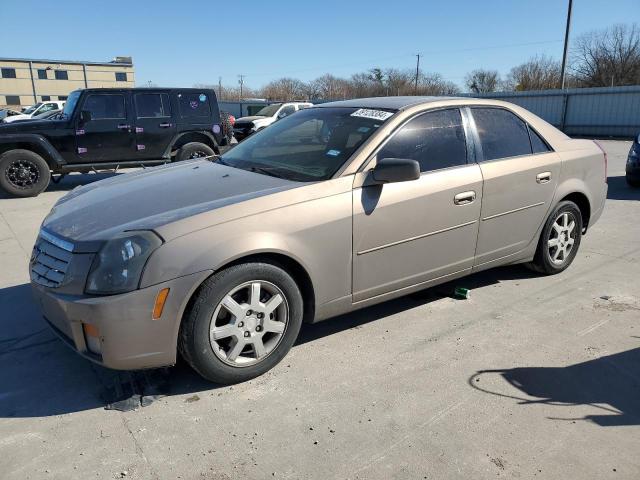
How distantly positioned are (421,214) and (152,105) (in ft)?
27.0

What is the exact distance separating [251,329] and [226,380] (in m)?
0.33

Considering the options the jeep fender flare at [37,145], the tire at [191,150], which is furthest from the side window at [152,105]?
the jeep fender flare at [37,145]

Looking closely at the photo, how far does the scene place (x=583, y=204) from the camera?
493 centimetres

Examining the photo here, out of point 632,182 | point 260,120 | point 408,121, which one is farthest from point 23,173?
point 260,120

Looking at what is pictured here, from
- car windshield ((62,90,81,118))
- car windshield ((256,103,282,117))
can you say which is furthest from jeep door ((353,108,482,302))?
car windshield ((256,103,282,117))

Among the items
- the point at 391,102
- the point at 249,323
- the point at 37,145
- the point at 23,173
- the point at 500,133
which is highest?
the point at 391,102

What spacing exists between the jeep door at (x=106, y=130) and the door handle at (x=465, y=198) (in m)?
8.05

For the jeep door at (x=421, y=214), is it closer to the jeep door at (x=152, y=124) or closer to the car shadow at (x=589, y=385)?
the car shadow at (x=589, y=385)

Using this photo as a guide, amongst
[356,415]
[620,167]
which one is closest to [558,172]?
[356,415]

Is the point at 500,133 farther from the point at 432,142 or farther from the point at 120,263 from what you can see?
the point at 120,263

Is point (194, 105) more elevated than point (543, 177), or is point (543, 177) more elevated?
point (194, 105)

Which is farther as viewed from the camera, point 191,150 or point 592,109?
point 592,109

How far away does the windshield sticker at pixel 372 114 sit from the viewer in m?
3.69

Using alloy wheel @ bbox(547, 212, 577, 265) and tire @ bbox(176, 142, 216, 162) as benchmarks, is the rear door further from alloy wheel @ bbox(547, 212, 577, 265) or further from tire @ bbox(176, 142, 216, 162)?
tire @ bbox(176, 142, 216, 162)
